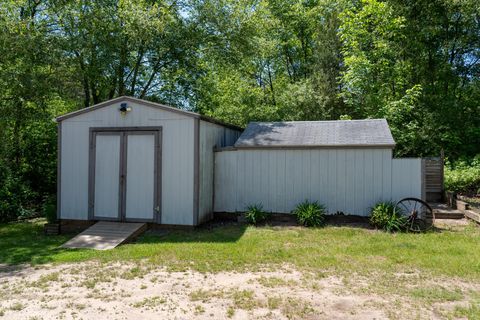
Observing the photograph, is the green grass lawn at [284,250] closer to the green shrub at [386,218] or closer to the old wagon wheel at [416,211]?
the green shrub at [386,218]

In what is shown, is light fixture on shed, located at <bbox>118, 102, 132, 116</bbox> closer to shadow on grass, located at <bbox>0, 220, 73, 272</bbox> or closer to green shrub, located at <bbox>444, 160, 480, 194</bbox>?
shadow on grass, located at <bbox>0, 220, 73, 272</bbox>

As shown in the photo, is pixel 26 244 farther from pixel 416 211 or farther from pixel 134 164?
pixel 416 211

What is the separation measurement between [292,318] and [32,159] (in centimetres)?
1167

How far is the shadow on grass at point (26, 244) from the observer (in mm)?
6441

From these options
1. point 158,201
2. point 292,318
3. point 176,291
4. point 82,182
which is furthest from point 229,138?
point 292,318

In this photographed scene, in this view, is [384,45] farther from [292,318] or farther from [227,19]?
[292,318]

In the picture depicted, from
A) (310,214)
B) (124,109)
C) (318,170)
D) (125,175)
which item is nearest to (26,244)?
(125,175)

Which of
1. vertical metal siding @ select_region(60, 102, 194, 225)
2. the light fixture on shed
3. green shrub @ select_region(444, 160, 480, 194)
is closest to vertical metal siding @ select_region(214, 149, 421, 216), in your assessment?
vertical metal siding @ select_region(60, 102, 194, 225)

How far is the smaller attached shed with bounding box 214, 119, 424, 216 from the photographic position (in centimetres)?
868

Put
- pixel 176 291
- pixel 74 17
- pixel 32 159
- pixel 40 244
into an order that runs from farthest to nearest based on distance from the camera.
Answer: pixel 74 17, pixel 32 159, pixel 40 244, pixel 176 291

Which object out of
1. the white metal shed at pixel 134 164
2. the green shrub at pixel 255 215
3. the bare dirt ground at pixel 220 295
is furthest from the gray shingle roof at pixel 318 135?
the bare dirt ground at pixel 220 295

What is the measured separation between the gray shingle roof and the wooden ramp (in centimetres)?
332

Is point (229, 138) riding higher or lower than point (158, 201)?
higher

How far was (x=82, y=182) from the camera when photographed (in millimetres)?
9039
